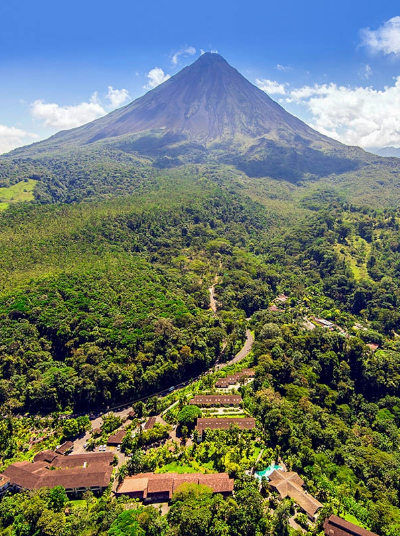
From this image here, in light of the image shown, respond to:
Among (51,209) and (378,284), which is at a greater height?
(51,209)

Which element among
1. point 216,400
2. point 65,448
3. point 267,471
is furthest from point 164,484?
point 216,400

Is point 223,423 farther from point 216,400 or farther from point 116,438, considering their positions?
point 116,438

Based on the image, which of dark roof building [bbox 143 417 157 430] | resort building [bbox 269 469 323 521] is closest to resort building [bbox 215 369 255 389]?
dark roof building [bbox 143 417 157 430]

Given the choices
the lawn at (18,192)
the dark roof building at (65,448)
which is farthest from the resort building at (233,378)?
the lawn at (18,192)

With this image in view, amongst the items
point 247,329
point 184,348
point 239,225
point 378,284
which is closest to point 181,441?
point 184,348

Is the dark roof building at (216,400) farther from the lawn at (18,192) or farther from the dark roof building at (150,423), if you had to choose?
the lawn at (18,192)

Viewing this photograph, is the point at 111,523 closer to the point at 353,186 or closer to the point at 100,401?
the point at 100,401
